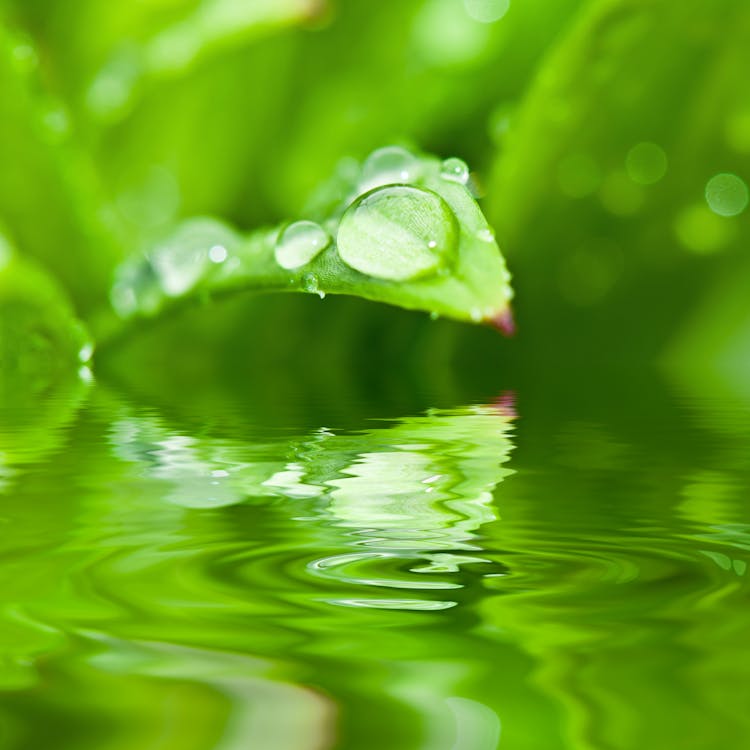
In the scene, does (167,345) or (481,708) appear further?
(167,345)

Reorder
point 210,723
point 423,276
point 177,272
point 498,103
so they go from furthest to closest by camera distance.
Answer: point 498,103 → point 177,272 → point 423,276 → point 210,723

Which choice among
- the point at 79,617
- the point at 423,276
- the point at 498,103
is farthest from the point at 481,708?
the point at 498,103

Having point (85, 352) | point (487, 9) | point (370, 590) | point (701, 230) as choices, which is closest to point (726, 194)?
point (701, 230)

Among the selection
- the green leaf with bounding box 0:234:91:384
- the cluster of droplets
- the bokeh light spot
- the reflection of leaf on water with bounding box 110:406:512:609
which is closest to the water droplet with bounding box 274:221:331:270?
the cluster of droplets

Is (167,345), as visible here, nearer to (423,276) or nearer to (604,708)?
(423,276)

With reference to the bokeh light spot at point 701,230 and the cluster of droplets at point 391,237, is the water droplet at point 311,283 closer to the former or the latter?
the cluster of droplets at point 391,237

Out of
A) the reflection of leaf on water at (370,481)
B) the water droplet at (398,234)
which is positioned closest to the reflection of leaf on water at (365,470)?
the reflection of leaf on water at (370,481)

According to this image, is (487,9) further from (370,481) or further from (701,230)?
(370,481)
